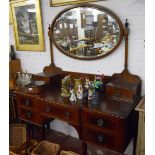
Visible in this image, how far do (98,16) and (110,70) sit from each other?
0.60m

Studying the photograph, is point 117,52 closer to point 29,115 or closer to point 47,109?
point 47,109

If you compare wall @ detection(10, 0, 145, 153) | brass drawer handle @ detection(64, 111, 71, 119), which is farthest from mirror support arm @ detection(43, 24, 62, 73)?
brass drawer handle @ detection(64, 111, 71, 119)

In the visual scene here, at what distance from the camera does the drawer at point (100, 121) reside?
170 centimetres

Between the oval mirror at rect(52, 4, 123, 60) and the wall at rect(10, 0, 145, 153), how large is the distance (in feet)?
0.24

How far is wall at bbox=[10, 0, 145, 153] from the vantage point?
191 centimetres

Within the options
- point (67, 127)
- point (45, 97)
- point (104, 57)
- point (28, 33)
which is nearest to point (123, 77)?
point (104, 57)

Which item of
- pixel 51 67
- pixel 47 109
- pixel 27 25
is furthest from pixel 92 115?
pixel 27 25

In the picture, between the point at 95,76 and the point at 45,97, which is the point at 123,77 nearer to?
the point at 95,76

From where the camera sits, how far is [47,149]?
235 centimetres

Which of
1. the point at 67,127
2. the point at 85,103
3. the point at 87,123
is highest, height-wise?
the point at 85,103

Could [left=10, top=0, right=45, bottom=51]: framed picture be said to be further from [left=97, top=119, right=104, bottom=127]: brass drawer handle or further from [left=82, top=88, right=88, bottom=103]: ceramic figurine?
[left=97, top=119, right=104, bottom=127]: brass drawer handle

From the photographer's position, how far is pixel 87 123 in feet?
6.07

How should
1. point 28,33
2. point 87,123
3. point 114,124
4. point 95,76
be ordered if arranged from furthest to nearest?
point 28,33 < point 95,76 < point 87,123 < point 114,124
